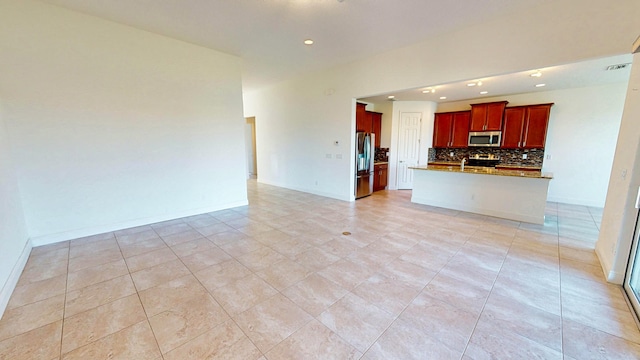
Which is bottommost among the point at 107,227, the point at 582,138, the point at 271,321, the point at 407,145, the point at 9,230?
the point at 271,321

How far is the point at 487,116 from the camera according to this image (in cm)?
636

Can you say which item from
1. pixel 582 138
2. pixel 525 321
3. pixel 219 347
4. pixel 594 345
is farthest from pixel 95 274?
pixel 582 138

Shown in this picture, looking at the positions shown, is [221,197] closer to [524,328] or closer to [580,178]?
[524,328]

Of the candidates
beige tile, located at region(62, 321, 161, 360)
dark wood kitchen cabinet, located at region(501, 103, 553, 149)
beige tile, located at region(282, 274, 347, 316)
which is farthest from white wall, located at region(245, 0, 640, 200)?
beige tile, located at region(62, 321, 161, 360)

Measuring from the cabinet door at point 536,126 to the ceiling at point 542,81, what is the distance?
0.47 m

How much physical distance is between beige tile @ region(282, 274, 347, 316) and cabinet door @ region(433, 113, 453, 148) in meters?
6.43

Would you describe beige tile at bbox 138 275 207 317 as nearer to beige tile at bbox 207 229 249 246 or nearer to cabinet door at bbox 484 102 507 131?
beige tile at bbox 207 229 249 246

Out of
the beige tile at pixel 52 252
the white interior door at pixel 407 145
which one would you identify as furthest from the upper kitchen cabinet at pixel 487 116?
the beige tile at pixel 52 252

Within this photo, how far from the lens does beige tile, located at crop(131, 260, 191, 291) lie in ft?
7.78

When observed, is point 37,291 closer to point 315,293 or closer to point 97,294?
point 97,294

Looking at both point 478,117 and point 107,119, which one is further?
point 478,117

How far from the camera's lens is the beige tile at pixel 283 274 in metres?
2.38

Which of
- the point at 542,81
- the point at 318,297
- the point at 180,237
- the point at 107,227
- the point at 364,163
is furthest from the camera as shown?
the point at 364,163

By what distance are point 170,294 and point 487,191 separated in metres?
5.28
